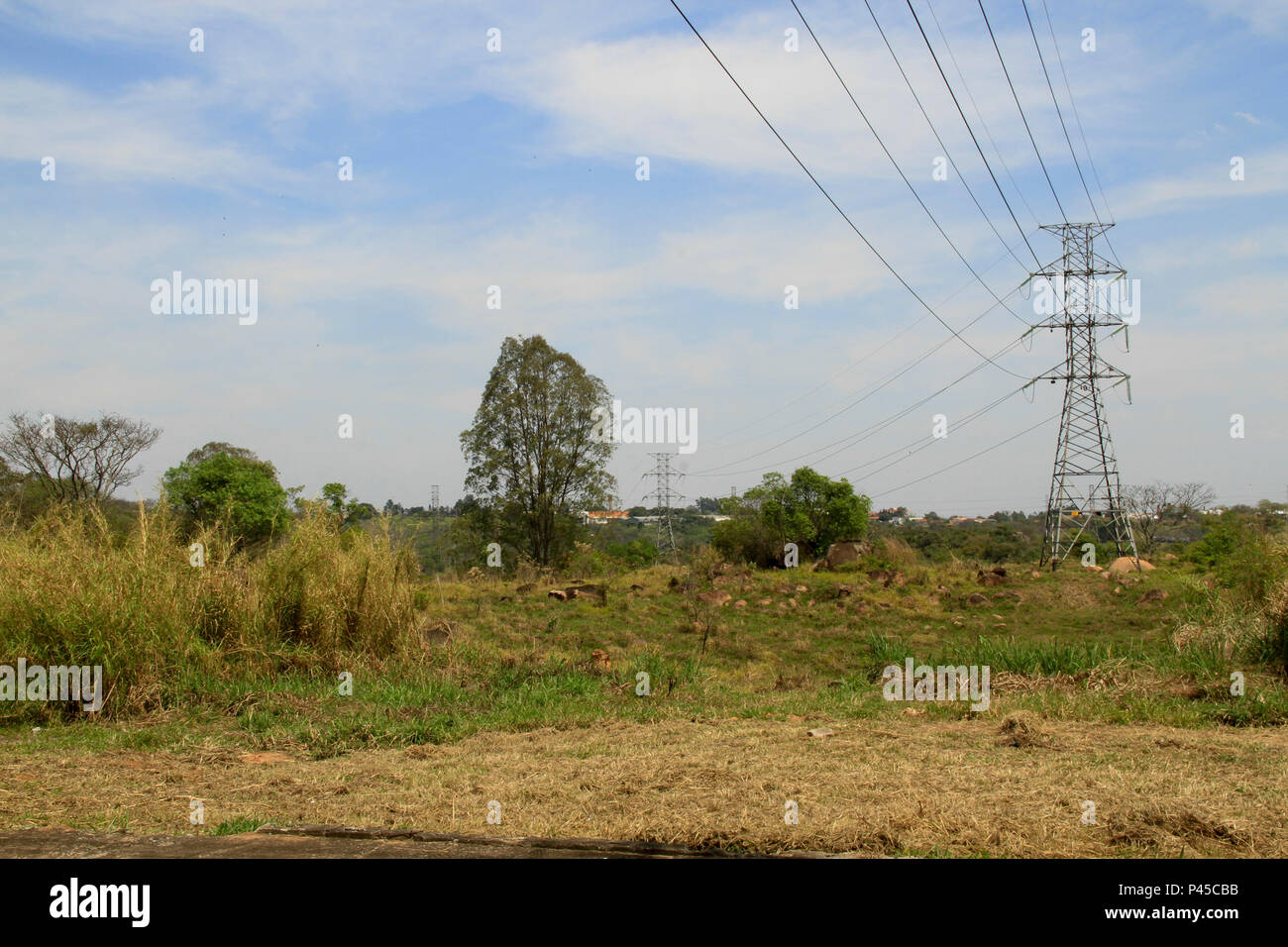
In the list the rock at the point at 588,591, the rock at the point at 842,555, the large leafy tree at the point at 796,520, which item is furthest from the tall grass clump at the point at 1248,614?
the large leafy tree at the point at 796,520

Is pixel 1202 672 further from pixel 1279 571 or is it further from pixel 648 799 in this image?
pixel 648 799

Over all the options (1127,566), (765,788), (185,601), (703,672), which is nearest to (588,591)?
(703,672)

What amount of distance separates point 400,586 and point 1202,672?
8.64m

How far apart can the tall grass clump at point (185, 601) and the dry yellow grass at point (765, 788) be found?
1.31m

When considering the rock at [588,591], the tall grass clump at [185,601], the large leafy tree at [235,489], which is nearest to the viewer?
the tall grass clump at [185,601]

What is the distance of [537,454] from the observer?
3139 centimetres

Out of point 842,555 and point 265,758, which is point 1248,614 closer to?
point 265,758

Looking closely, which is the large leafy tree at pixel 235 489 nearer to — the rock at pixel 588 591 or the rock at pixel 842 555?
the rock at pixel 588 591

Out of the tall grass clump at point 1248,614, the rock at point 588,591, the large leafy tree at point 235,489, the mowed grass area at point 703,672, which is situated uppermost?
the large leafy tree at point 235,489

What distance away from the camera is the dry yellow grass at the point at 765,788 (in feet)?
12.2

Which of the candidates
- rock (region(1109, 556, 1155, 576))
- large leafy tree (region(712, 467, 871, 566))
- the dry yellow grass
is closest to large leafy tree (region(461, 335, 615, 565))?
large leafy tree (region(712, 467, 871, 566))

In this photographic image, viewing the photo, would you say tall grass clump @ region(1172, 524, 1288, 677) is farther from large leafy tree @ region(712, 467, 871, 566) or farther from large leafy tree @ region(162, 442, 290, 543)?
large leafy tree @ region(162, 442, 290, 543)

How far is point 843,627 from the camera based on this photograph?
52.7ft

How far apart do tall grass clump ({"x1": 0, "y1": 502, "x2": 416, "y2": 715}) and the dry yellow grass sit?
1309 millimetres
